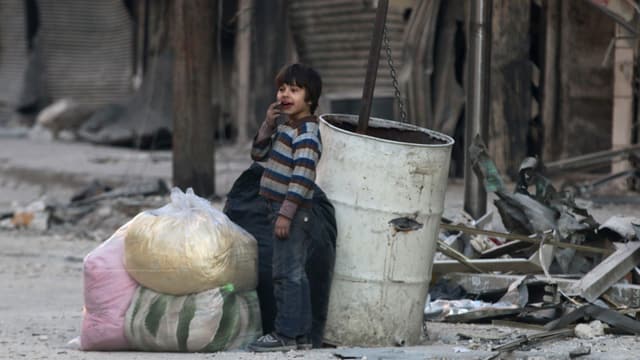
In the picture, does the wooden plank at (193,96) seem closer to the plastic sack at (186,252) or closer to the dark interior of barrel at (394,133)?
the dark interior of barrel at (394,133)

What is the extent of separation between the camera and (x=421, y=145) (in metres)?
5.15

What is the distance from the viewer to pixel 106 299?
17.1 ft

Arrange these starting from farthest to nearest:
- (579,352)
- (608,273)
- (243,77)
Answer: (243,77), (608,273), (579,352)

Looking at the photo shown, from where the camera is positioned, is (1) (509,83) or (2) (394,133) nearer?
(2) (394,133)

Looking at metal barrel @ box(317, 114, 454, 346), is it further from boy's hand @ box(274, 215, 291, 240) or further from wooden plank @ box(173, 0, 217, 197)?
wooden plank @ box(173, 0, 217, 197)

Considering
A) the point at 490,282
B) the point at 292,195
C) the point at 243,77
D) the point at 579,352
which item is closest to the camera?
the point at 579,352

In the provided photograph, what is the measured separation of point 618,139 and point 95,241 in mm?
4373

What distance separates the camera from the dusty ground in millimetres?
5066

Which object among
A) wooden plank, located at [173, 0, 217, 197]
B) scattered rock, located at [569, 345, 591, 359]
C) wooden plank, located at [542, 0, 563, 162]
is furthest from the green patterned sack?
wooden plank, located at [542, 0, 563, 162]

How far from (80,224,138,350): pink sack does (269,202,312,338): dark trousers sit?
599mm

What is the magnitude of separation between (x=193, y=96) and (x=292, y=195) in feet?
18.5

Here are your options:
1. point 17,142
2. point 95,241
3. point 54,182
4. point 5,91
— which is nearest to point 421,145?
point 95,241

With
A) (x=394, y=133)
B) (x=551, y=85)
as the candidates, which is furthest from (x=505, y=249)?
(x=551, y=85)

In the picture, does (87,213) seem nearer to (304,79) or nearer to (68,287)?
(68,287)
